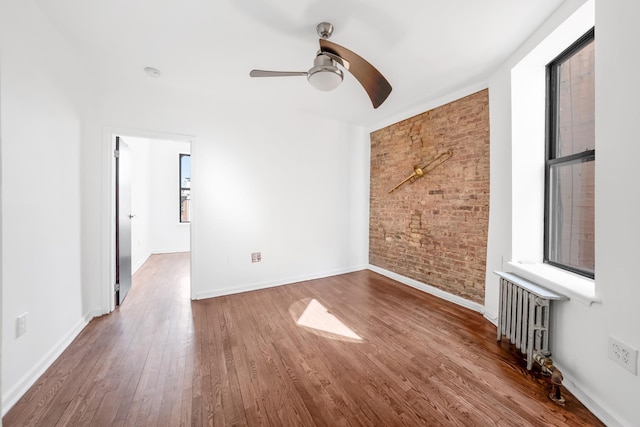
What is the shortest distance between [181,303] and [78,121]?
2.18 m

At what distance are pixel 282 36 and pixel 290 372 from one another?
2.63 m

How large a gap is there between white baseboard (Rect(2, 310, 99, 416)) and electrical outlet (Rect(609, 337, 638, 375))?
11.4ft

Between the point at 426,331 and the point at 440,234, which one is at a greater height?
the point at 440,234

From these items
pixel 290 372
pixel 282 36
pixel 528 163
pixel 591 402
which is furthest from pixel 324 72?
pixel 591 402

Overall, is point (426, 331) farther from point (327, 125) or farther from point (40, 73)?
point (40, 73)

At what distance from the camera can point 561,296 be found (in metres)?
1.80

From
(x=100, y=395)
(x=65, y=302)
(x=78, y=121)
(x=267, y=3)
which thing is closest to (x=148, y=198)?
(x=78, y=121)

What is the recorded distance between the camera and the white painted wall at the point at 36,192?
1.56 metres

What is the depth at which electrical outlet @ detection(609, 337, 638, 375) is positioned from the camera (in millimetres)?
1343

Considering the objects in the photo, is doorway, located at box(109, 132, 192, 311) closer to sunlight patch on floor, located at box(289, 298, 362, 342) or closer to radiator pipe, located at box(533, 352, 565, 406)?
sunlight patch on floor, located at box(289, 298, 362, 342)

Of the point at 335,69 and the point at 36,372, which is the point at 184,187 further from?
the point at 335,69

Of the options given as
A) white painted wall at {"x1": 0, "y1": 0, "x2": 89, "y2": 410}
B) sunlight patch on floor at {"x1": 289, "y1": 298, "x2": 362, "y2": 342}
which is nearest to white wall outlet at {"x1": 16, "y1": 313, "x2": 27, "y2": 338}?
white painted wall at {"x1": 0, "y1": 0, "x2": 89, "y2": 410}

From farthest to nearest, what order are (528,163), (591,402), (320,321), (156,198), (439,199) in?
1. (156,198)
2. (439,199)
3. (320,321)
4. (528,163)
5. (591,402)

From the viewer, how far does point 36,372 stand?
69.6 inches
